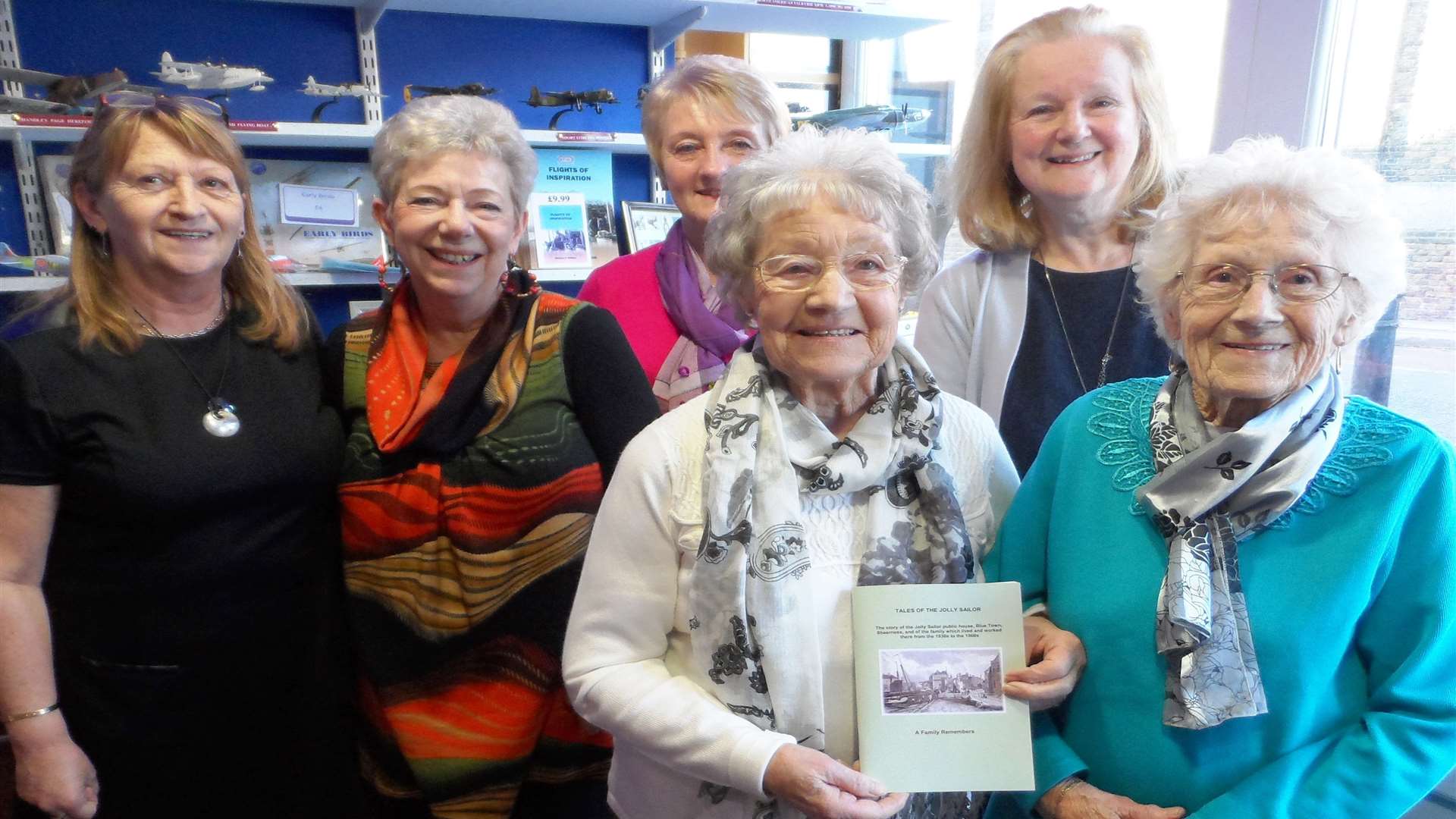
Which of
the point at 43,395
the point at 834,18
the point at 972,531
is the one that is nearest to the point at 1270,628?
the point at 972,531

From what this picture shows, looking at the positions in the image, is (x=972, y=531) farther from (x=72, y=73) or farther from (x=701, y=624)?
(x=72, y=73)

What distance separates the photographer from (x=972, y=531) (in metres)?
1.44

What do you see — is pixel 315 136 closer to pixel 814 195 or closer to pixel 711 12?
pixel 711 12

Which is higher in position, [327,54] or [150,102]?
[327,54]

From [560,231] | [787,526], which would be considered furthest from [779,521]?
[560,231]

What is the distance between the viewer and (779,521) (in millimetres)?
1287

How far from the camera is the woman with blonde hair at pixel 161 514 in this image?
1603 millimetres

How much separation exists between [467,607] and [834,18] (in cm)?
258

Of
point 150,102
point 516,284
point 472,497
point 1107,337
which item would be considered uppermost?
point 150,102

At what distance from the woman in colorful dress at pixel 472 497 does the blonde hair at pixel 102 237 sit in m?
0.33

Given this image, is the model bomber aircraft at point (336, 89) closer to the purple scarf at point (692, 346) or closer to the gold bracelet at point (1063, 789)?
the purple scarf at point (692, 346)

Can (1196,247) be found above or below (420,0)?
below

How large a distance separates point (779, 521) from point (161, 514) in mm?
1138

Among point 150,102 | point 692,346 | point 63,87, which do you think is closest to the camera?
point 150,102
